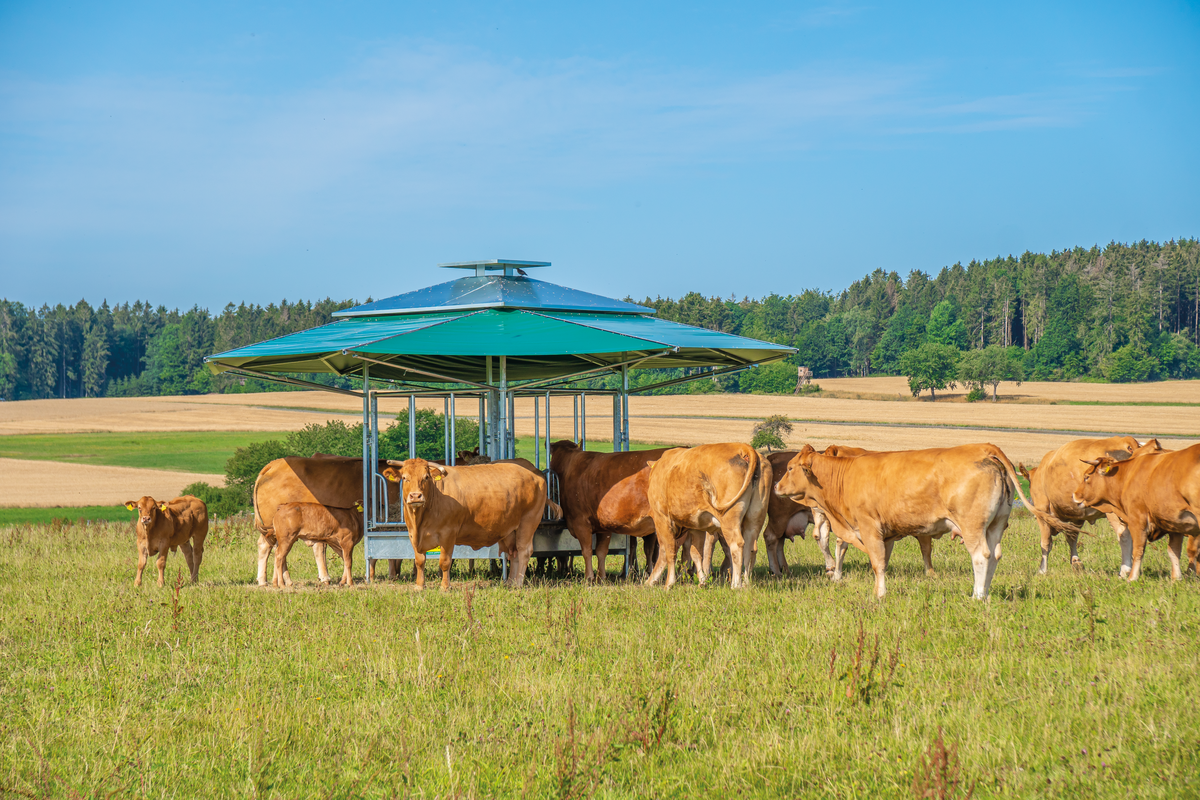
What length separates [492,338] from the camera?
1255cm

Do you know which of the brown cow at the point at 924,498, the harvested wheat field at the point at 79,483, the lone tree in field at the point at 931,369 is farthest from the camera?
the lone tree in field at the point at 931,369

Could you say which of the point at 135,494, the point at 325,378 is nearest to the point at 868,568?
the point at 135,494

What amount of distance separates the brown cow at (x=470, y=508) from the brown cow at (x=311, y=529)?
1.33 meters

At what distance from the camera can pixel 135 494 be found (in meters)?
45.8

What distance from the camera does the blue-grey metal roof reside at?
1470 cm

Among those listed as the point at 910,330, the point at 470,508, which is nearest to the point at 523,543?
the point at 470,508

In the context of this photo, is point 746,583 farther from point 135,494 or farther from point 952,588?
point 135,494

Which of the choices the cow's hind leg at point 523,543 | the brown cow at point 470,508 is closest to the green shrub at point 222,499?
the cow's hind leg at point 523,543

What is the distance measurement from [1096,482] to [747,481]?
436cm

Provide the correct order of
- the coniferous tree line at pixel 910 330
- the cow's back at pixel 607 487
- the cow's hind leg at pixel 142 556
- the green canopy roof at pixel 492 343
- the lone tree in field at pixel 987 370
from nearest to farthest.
→ the green canopy roof at pixel 492 343, the cow's hind leg at pixel 142 556, the cow's back at pixel 607 487, the lone tree in field at pixel 987 370, the coniferous tree line at pixel 910 330

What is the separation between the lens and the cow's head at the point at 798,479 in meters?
12.2

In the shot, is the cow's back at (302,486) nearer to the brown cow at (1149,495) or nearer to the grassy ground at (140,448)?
the brown cow at (1149,495)

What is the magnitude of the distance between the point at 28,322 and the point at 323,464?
147m

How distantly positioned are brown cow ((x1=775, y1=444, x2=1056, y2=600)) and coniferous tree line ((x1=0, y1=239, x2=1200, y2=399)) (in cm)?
8934
